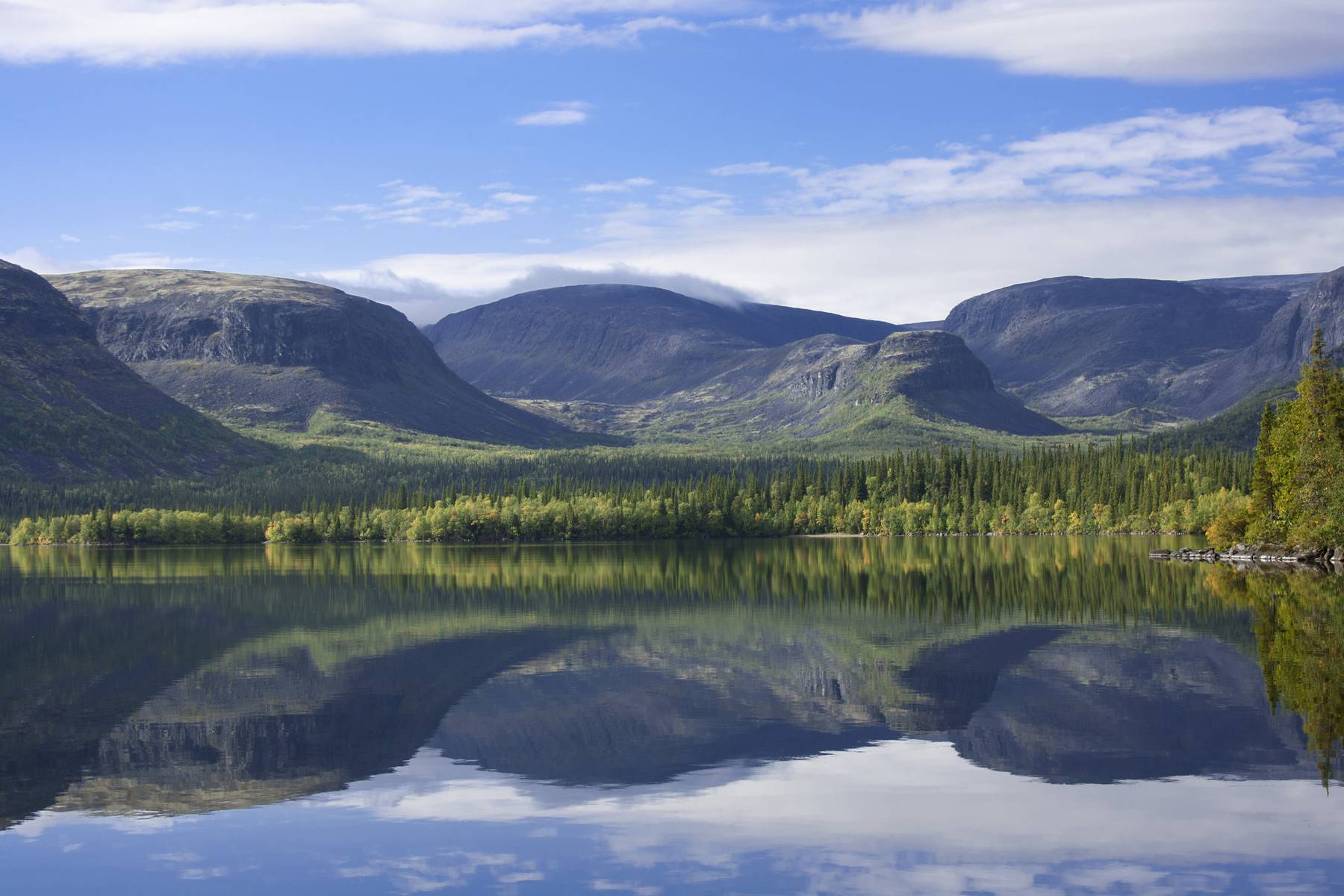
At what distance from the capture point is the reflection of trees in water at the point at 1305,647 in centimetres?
4169

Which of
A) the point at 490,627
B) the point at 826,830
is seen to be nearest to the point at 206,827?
the point at 826,830

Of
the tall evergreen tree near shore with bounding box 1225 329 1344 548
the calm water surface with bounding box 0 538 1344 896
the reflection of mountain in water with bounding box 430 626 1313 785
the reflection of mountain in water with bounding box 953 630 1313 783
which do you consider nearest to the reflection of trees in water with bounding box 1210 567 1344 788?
the calm water surface with bounding box 0 538 1344 896

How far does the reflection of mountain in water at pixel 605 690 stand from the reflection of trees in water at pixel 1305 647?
0.48m

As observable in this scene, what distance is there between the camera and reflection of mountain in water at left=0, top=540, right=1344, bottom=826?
40.3m

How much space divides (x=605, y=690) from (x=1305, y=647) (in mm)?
28670

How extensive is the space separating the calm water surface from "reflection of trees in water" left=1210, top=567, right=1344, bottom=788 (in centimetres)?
24

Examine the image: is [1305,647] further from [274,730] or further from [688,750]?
[274,730]

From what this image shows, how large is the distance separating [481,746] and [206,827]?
10.7m

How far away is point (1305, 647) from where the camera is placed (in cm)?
5781

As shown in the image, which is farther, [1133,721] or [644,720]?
[644,720]

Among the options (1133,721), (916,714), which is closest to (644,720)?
(916,714)

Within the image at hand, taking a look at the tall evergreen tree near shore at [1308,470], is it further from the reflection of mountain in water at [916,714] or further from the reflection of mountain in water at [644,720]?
the reflection of mountain in water at [644,720]

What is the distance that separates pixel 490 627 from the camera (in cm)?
7869

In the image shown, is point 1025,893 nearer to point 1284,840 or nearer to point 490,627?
point 1284,840
